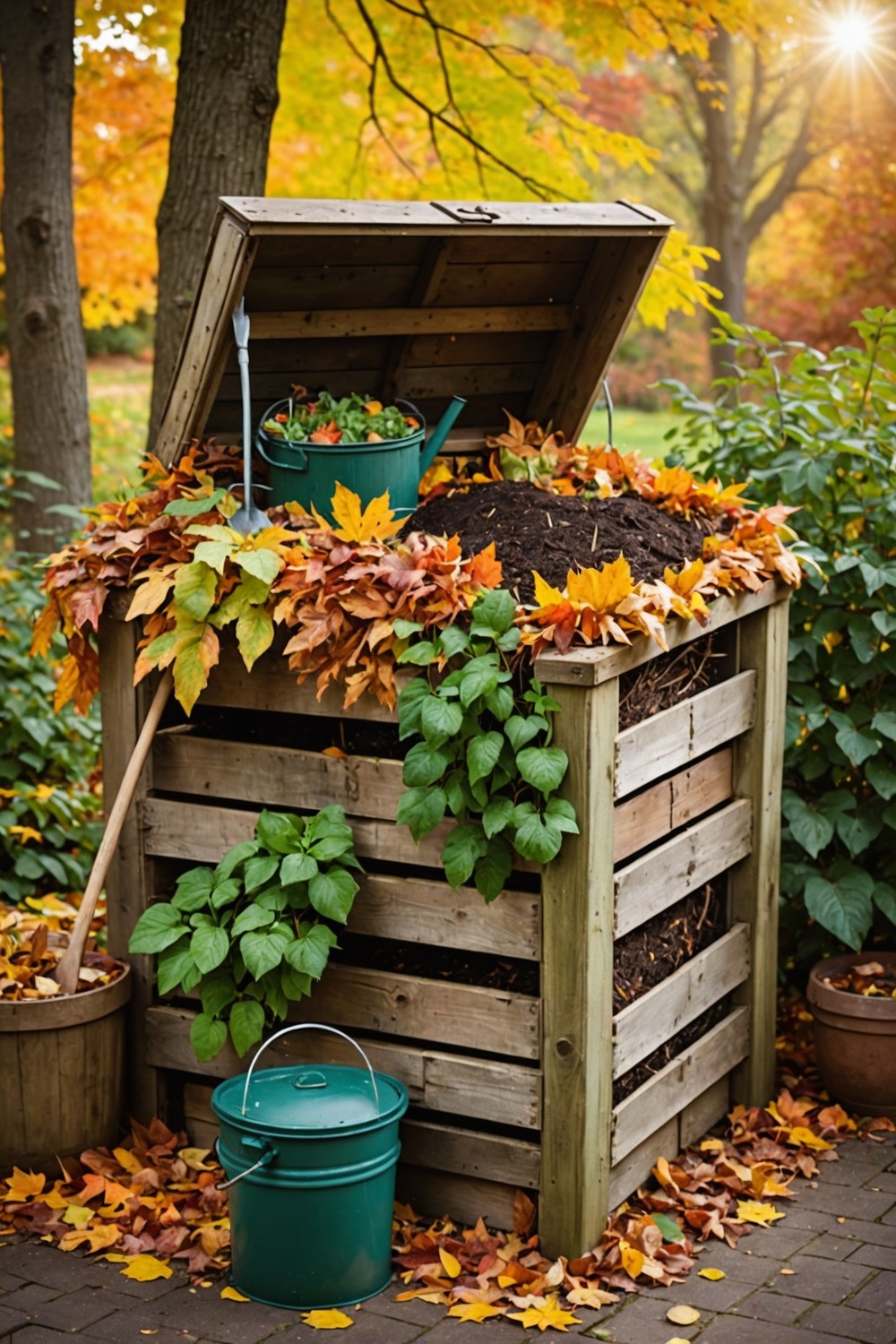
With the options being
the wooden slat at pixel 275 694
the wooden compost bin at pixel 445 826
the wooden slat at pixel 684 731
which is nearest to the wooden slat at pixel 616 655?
the wooden compost bin at pixel 445 826

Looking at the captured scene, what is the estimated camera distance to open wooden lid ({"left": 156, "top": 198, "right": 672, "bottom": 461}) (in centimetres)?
326

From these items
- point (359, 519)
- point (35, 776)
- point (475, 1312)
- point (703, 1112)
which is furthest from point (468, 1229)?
point (35, 776)

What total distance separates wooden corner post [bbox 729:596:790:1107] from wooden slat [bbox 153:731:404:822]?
3.58 ft

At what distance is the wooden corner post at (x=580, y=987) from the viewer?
9.66 ft

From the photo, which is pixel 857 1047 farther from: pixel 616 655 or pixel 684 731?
pixel 616 655

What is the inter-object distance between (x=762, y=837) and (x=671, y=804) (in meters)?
0.53

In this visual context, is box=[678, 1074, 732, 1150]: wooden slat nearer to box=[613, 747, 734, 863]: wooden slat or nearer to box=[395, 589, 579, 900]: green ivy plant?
box=[613, 747, 734, 863]: wooden slat

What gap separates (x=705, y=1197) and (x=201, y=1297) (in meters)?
1.17

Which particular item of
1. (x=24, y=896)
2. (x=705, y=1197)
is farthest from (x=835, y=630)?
(x=24, y=896)

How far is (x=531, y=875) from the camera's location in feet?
10.4

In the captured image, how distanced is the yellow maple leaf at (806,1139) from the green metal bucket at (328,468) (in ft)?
6.12

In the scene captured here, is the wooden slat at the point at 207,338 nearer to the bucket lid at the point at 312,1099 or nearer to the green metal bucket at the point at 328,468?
the green metal bucket at the point at 328,468

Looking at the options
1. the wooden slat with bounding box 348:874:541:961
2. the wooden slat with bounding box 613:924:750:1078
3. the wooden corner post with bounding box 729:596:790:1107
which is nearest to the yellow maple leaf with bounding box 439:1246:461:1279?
the wooden slat with bounding box 613:924:750:1078

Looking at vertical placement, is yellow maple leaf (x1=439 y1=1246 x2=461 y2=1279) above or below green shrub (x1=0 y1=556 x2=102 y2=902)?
below
